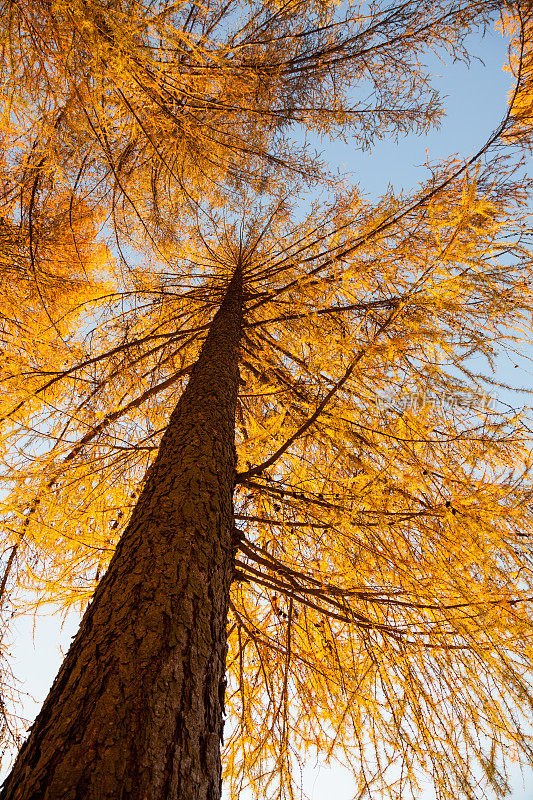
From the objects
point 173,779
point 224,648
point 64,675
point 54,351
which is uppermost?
point 54,351

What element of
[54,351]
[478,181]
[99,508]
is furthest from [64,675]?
[478,181]

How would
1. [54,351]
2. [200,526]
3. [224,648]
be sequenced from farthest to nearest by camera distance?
[54,351] < [200,526] < [224,648]

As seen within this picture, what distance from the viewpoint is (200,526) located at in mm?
1580

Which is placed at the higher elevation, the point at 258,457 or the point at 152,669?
the point at 258,457

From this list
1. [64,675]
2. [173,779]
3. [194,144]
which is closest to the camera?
[173,779]

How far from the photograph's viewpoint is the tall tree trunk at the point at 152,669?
2.86 feet

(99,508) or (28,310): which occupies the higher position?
(28,310)

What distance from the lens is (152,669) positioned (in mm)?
1071

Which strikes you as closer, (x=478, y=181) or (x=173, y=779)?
(x=173, y=779)

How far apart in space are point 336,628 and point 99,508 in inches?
70.2

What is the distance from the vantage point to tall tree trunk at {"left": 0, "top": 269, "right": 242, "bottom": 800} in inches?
34.3

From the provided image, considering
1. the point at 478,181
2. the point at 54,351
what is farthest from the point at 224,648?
the point at 478,181

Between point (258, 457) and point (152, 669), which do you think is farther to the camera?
point (258, 457)

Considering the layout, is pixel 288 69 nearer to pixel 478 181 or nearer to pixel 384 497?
pixel 478 181
